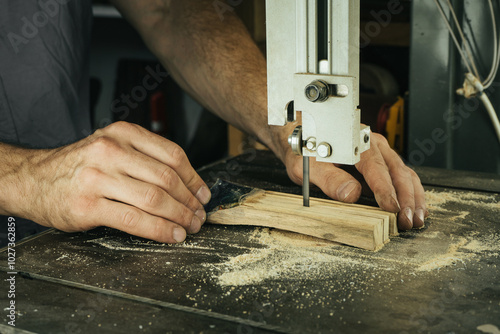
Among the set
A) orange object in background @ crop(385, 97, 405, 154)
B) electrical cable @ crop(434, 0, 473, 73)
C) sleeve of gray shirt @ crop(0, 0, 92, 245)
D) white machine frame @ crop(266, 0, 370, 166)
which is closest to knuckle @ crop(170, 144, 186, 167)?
white machine frame @ crop(266, 0, 370, 166)

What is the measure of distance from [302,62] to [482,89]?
88 cm

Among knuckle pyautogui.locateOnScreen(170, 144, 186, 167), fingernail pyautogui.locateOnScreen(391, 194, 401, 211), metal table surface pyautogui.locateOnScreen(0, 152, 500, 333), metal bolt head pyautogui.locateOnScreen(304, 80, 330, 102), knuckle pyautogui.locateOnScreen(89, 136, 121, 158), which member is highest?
metal bolt head pyautogui.locateOnScreen(304, 80, 330, 102)

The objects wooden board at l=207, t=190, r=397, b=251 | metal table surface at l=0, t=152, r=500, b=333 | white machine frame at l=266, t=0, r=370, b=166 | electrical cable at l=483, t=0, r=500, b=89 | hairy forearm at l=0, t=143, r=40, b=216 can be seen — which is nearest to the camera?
metal table surface at l=0, t=152, r=500, b=333

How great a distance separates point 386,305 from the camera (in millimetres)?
750

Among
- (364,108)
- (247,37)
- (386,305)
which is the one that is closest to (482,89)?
(364,108)

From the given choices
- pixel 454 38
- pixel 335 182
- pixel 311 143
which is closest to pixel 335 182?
pixel 335 182

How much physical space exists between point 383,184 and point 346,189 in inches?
2.8

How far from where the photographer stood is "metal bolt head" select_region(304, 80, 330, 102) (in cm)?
84

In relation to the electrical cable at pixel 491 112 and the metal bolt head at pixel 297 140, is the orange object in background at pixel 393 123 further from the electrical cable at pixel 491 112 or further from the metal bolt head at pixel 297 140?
the metal bolt head at pixel 297 140

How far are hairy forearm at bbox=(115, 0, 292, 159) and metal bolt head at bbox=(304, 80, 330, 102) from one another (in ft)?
1.69

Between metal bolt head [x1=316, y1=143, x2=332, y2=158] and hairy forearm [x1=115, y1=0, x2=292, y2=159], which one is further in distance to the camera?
hairy forearm [x1=115, y1=0, x2=292, y2=159]

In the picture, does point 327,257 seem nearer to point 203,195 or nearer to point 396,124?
point 203,195

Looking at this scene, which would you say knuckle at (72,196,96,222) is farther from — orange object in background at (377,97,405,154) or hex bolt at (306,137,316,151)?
orange object in background at (377,97,405,154)

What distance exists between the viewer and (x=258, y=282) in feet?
2.70
